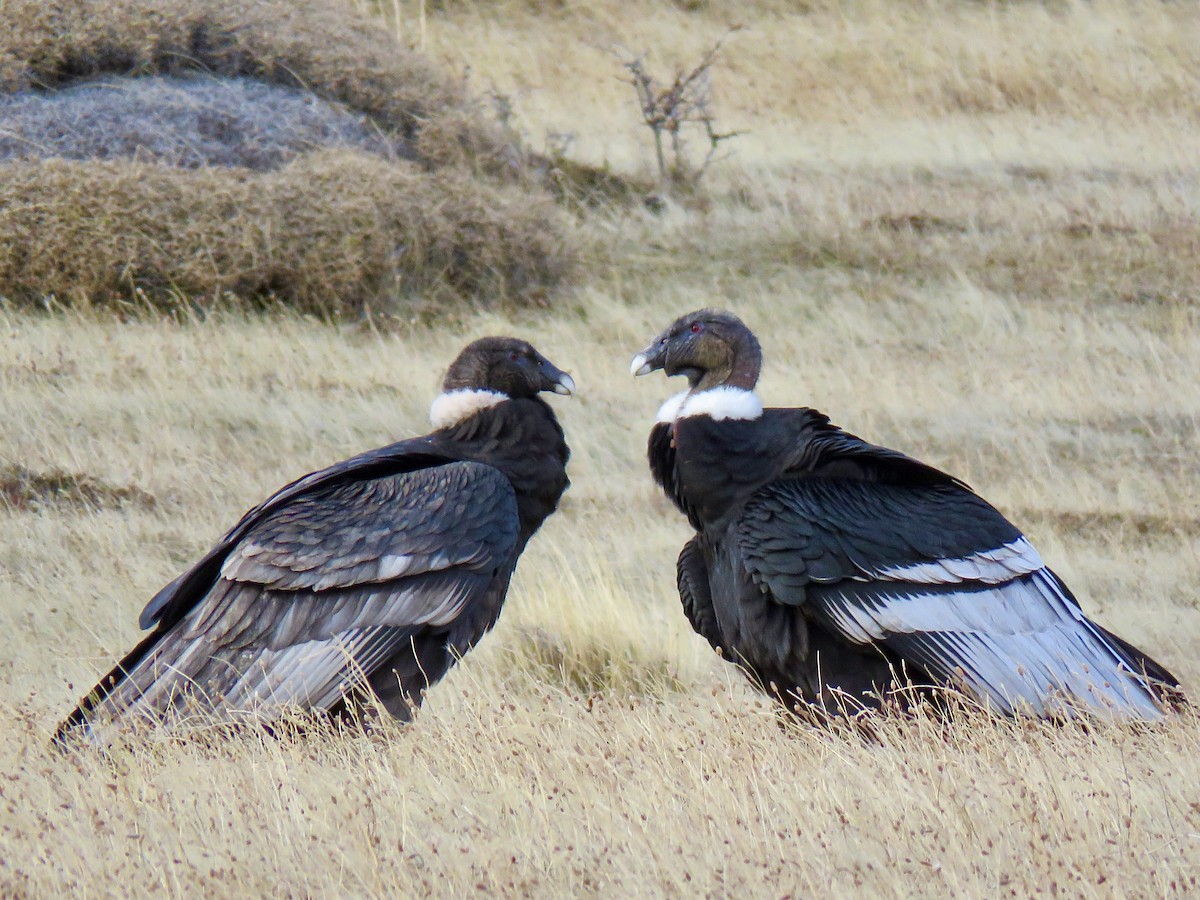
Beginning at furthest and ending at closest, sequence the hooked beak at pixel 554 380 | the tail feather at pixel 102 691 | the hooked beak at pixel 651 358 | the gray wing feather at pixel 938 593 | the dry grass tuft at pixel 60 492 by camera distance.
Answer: the dry grass tuft at pixel 60 492, the hooked beak at pixel 554 380, the hooked beak at pixel 651 358, the gray wing feather at pixel 938 593, the tail feather at pixel 102 691

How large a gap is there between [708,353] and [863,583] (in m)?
1.19

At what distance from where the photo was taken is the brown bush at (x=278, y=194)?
12258 mm

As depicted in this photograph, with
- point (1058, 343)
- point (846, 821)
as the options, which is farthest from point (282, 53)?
point (846, 821)

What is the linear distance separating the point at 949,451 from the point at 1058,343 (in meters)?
3.25

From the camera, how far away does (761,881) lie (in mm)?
3750

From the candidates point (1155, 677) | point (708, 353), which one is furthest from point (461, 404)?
point (1155, 677)

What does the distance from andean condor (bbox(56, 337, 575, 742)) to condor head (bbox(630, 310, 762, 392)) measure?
0.84m

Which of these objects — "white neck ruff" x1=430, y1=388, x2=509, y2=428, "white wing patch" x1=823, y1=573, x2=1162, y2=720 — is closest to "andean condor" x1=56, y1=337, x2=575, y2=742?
"white neck ruff" x1=430, y1=388, x2=509, y2=428

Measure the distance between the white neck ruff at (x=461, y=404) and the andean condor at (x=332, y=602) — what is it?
455mm

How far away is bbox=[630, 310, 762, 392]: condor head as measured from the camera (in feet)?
19.6

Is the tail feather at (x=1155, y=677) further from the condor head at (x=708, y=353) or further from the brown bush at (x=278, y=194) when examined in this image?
the brown bush at (x=278, y=194)

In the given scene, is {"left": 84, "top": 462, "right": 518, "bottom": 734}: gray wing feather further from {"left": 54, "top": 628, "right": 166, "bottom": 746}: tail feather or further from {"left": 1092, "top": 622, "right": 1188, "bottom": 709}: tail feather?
{"left": 1092, "top": 622, "right": 1188, "bottom": 709}: tail feather

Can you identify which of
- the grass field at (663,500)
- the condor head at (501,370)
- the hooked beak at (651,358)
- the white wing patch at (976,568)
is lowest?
the grass field at (663,500)

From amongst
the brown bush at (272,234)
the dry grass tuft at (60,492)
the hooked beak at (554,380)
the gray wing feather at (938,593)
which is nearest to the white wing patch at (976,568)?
the gray wing feather at (938,593)
